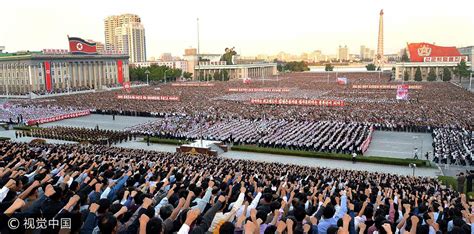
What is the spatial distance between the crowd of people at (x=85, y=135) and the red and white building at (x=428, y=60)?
90994mm

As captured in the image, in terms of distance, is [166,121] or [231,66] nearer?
[166,121]

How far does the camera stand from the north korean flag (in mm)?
93438

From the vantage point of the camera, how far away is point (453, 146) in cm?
2823

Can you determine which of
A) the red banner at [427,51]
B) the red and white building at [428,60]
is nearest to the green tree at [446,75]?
the red and white building at [428,60]

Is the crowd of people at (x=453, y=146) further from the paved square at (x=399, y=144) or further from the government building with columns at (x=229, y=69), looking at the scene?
the government building with columns at (x=229, y=69)

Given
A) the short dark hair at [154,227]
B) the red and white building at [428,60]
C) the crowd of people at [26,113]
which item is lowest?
the crowd of people at [26,113]

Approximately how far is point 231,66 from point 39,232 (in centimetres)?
13363

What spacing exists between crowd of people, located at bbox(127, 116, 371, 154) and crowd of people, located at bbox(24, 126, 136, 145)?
2519 mm

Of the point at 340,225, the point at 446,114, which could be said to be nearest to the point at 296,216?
the point at 340,225

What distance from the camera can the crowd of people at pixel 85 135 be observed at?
32.0 meters

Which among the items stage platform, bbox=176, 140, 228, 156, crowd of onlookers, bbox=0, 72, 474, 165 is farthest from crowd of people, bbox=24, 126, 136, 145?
stage platform, bbox=176, 140, 228, 156

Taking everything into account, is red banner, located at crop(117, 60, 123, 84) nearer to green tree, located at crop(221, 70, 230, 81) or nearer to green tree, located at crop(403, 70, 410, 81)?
green tree, located at crop(221, 70, 230, 81)

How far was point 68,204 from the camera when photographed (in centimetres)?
642

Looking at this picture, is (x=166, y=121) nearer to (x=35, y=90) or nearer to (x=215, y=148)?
(x=215, y=148)
